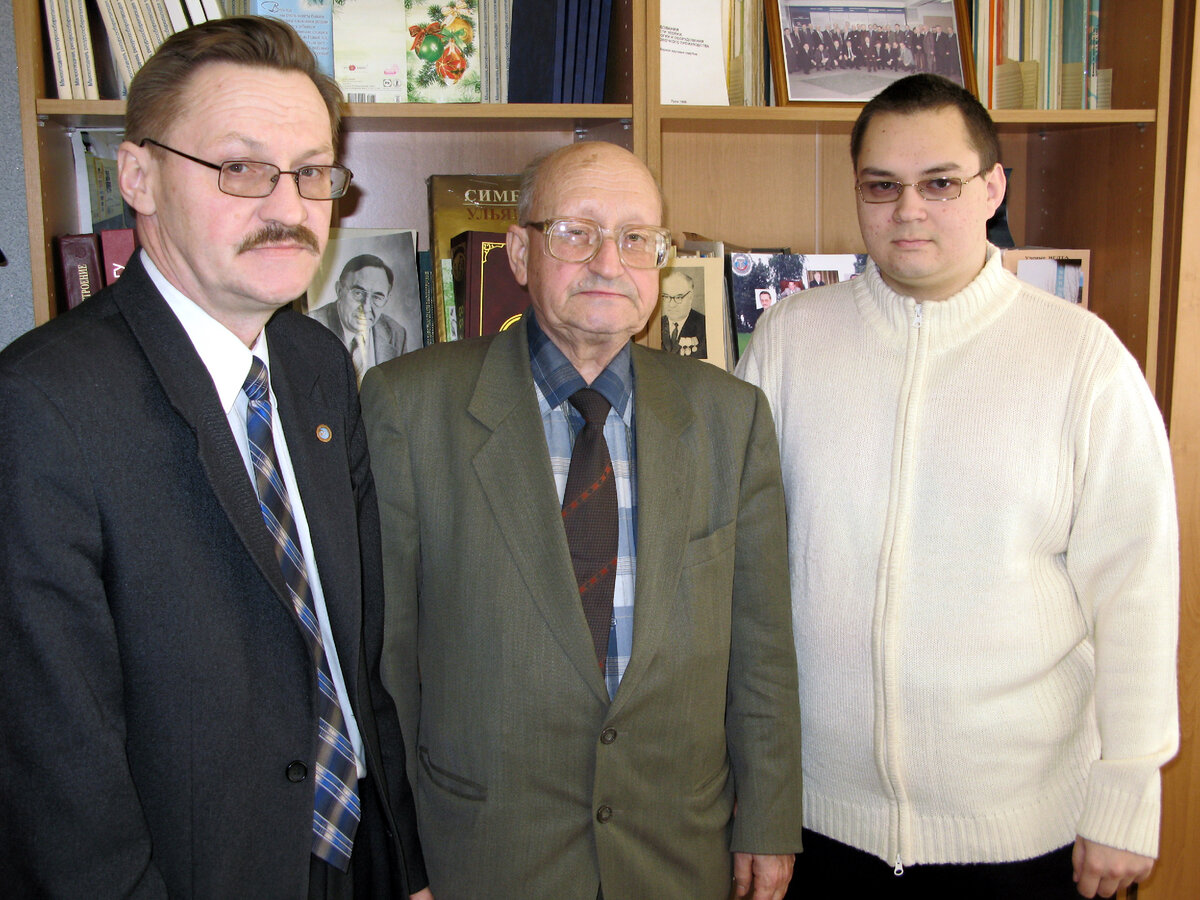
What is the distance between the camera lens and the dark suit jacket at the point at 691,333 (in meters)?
2.01

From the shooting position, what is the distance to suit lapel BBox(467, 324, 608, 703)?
1.27 metres

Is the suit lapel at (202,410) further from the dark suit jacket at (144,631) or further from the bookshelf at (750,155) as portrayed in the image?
the bookshelf at (750,155)

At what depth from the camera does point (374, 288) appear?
6.54 ft

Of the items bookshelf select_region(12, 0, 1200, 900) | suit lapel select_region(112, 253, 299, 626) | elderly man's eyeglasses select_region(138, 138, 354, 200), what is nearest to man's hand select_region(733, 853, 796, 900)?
suit lapel select_region(112, 253, 299, 626)

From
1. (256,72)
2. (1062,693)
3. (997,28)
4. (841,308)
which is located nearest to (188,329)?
(256,72)

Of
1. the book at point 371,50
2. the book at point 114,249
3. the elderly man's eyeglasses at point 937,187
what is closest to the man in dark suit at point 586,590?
the elderly man's eyeglasses at point 937,187

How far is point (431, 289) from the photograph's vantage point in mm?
2014

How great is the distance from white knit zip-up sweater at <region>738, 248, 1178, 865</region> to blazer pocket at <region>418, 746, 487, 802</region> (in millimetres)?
578

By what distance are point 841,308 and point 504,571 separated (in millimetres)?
785

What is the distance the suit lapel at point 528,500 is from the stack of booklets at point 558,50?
82 centimetres

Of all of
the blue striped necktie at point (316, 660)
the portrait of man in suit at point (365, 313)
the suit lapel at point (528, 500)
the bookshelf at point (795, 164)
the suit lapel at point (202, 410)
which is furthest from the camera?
the portrait of man in suit at point (365, 313)

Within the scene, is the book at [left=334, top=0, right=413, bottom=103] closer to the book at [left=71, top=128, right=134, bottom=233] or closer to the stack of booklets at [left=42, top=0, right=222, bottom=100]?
the stack of booklets at [left=42, top=0, right=222, bottom=100]

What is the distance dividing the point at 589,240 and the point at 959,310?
625 millimetres

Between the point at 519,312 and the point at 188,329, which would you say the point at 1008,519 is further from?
the point at 188,329
